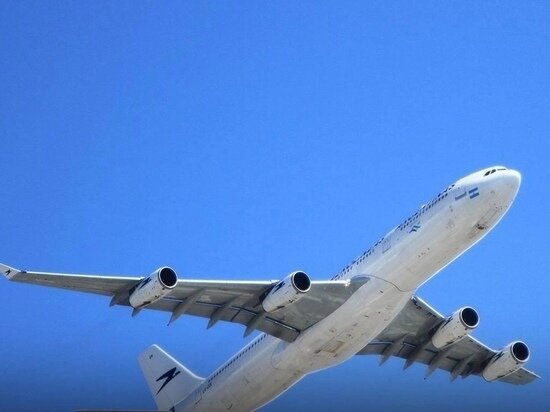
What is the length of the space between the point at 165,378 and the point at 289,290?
15.0 metres

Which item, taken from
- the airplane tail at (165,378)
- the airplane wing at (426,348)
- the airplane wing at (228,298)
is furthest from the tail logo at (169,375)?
the airplane wing at (426,348)

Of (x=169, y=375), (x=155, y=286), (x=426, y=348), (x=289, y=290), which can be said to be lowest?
(x=426, y=348)

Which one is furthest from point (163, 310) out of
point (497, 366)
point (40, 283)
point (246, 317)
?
point (497, 366)

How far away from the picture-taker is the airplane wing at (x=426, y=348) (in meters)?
43.3

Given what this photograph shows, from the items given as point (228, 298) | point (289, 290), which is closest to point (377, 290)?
point (289, 290)

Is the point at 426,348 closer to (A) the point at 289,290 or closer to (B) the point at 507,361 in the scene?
(B) the point at 507,361

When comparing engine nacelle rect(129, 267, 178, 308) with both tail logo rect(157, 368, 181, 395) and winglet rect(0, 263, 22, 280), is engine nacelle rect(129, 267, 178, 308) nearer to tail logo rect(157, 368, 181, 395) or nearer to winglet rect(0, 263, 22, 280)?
winglet rect(0, 263, 22, 280)

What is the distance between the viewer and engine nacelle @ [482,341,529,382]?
44188mm

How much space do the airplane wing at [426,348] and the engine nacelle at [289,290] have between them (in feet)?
25.5

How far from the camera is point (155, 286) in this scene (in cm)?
3459

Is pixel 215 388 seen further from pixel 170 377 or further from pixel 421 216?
pixel 421 216

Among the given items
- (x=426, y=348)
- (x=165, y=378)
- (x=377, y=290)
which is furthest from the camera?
(x=165, y=378)

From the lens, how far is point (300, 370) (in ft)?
131

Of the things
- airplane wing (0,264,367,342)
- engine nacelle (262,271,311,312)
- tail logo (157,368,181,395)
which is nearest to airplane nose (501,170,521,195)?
airplane wing (0,264,367,342)
